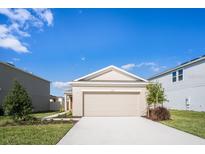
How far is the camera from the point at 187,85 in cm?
2162

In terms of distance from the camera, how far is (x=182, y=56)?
24.3 metres

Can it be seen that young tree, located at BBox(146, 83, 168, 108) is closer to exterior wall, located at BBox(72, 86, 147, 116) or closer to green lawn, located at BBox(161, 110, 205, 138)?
exterior wall, located at BBox(72, 86, 147, 116)

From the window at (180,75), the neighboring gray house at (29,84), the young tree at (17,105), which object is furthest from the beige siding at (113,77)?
the neighboring gray house at (29,84)

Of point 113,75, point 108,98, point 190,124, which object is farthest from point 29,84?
point 190,124

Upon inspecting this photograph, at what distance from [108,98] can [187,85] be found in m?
9.04

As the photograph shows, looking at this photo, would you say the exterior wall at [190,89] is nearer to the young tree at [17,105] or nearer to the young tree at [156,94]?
the young tree at [156,94]

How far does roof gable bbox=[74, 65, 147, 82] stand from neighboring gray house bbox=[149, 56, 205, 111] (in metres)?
5.85

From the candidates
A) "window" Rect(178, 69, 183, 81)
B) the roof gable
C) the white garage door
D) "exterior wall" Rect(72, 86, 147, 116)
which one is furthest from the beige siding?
"window" Rect(178, 69, 183, 81)

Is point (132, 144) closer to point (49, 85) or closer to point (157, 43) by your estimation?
point (157, 43)

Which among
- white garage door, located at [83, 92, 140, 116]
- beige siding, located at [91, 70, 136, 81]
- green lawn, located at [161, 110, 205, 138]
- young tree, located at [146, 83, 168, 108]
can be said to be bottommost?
green lawn, located at [161, 110, 205, 138]

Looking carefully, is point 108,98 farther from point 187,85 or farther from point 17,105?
point 187,85

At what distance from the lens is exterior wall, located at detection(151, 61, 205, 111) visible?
64.1 feet

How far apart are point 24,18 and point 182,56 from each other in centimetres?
1794
